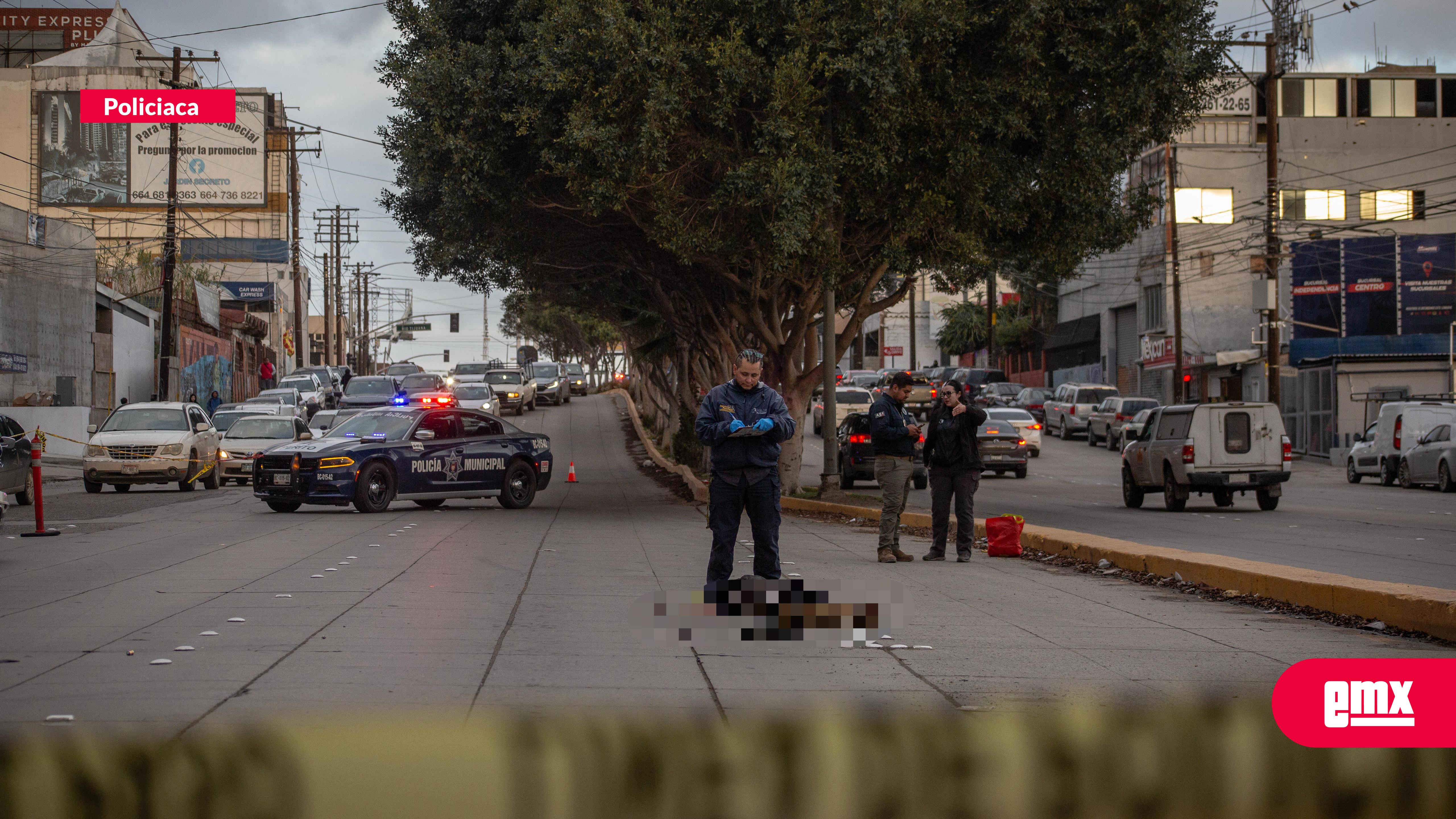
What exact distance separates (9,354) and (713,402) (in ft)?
104

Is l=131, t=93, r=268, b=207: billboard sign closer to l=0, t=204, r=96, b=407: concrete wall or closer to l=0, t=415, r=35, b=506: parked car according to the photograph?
l=0, t=204, r=96, b=407: concrete wall

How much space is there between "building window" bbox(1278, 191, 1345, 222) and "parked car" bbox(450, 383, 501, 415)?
34293 mm

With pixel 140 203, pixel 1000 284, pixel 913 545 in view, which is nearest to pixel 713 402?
pixel 913 545

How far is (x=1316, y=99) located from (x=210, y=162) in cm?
5996

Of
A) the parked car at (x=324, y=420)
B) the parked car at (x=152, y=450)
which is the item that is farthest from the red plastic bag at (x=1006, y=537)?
Answer: the parked car at (x=324, y=420)

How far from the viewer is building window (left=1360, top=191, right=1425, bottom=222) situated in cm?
5509

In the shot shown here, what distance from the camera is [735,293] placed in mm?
25000

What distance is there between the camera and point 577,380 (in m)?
75.8

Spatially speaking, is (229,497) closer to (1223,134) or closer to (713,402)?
(713,402)

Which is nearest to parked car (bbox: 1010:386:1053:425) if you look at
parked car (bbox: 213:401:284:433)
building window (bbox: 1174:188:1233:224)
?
Answer: building window (bbox: 1174:188:1233:224)

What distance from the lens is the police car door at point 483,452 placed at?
20.5 meters

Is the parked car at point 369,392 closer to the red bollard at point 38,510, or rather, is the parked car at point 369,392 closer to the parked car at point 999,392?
the red bollard at point 38,510

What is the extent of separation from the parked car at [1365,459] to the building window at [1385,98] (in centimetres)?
3260

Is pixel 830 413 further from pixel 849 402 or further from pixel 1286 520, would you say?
pixel 849 402
